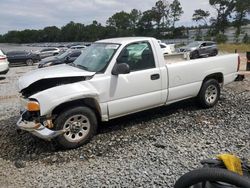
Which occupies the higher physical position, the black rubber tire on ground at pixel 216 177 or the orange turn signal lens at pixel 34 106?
the orange turn signal lens at pixel 34 106

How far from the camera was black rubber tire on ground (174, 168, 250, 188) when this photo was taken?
2590 millimetres

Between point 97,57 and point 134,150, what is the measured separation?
77.9 inches

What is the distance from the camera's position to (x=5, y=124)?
6852mm

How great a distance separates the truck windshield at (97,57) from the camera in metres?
5.75

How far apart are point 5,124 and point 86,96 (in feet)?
8.45

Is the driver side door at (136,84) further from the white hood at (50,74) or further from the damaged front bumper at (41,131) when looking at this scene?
the damaged front bumper at (41,131)

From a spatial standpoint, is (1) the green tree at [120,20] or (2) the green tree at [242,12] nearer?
(2) the green tree at [242,12]

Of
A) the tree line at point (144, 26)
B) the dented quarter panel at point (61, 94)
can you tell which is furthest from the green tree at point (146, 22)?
the dented quarter panel at point (61, 94)

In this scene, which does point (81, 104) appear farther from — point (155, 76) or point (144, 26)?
point (144, 26)

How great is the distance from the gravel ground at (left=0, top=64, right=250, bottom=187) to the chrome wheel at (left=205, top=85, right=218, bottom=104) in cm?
27

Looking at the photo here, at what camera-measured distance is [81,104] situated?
543 centimetres

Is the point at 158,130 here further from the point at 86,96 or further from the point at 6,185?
the point at 6,185

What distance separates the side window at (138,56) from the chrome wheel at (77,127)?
1.27 metres

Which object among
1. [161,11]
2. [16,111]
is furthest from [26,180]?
[161,11]
